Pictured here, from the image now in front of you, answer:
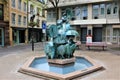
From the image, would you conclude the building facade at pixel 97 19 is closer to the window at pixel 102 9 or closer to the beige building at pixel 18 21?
the window at pixel 102 9

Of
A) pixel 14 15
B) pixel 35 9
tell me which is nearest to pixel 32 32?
pixel 35 9

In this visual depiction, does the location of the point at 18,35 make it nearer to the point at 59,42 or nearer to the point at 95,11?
the point at 95,11

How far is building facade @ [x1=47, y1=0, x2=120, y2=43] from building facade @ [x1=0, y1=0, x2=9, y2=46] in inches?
325

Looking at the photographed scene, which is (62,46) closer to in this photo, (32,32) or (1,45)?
(1,45)

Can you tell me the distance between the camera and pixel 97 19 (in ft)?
90.1

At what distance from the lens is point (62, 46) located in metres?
9.98

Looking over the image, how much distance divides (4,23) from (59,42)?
18.5 meters

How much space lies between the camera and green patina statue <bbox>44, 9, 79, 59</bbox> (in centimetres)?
992

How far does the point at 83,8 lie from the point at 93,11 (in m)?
1.63

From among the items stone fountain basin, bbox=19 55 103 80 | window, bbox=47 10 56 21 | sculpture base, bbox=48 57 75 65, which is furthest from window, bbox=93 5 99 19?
sculpture base, bbox=48 57 75 65

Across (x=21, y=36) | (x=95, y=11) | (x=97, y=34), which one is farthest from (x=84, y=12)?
(x=21, y=36)

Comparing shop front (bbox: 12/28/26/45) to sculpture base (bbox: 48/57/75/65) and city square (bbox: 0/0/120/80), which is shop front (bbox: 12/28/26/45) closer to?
city square (bbox: 0/0/120/80)

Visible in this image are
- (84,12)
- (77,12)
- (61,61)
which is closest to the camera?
(61,61)

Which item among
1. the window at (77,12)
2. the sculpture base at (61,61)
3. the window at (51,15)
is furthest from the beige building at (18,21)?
the sculpture base at (61,61)
